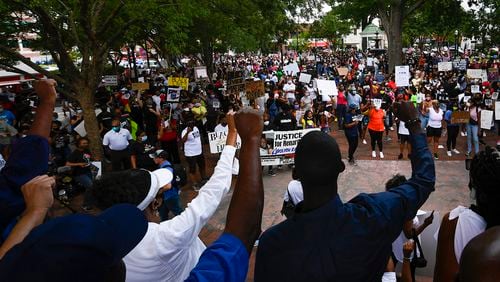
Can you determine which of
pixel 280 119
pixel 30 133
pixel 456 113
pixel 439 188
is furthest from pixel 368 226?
pixel 456 113

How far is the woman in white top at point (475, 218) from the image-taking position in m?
2.27

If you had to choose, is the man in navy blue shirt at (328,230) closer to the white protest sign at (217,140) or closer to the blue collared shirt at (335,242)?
the blue collared shirt at (335,242)

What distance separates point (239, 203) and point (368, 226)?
0.64 m

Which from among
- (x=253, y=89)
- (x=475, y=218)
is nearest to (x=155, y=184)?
(x=475, y=218)

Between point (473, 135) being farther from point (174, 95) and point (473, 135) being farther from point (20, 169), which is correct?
point (20, 169)

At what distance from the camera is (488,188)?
229 centimetres

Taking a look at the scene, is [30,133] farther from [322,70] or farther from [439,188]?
[322,70]

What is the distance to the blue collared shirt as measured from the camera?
5.66 feet

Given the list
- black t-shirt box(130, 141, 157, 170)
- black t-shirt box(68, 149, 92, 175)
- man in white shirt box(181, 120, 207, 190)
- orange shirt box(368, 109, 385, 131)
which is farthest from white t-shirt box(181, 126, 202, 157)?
orange shirt box(368, 109, 385, 131)

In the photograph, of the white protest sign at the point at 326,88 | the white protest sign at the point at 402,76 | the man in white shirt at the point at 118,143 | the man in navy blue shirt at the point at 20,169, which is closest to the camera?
the man in navy blue shirt at the point at 20,169

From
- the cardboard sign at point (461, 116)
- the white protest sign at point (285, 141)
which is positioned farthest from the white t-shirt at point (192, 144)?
the cardboard sign at point (461, 116)

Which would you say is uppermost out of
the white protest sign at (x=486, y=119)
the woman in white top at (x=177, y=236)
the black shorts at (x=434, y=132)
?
the woman in white top at (x=177, y=236)

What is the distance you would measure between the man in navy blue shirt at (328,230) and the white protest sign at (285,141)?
769cm

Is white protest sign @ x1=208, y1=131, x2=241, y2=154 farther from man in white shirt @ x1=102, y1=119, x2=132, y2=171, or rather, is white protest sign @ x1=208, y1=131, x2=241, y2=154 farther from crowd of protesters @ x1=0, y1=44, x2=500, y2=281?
crowd of protesters @ x1=0, y1=44, x2=500, y2=281
